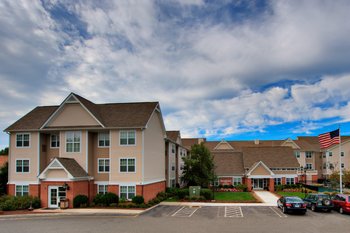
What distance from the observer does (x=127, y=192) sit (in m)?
33.3

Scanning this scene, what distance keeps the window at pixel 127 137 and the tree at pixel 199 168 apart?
43.7 feet

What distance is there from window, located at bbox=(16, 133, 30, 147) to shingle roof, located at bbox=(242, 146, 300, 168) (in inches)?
1362

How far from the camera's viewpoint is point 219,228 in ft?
69.3

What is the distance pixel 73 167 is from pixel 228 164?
31.5 metres

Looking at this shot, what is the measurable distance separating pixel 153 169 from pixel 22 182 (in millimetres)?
13838

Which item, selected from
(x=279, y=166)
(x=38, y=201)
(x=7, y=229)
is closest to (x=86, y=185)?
(x=38, y=201)

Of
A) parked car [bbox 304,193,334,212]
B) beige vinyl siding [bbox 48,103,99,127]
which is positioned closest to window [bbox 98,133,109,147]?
beige vinyl siding [bbox 48,103,99,127]

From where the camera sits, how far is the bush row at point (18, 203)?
31086 millimetres

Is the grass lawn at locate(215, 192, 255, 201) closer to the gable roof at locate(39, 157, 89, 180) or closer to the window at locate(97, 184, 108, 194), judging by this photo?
the window at locate(97, 184, 108, 194)

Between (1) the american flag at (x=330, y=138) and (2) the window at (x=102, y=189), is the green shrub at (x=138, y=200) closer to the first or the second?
(2) the window at (x=102, y=189)

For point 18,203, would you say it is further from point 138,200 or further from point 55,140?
point 138,200

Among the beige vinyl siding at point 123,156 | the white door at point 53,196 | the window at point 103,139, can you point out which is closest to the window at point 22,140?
the white door at point 53,196

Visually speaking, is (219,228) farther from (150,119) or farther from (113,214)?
(150,119)

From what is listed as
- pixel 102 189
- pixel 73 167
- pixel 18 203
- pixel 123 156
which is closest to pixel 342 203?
pixel 123 156
